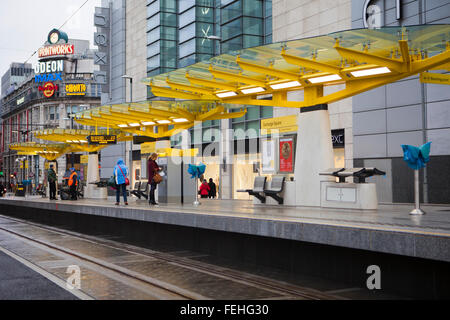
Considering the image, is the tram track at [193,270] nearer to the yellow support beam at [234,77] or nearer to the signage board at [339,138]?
the yellow support beam at [234,77]

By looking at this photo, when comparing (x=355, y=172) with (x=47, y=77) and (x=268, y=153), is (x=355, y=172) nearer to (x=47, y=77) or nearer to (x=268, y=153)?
(x=268, y=153)

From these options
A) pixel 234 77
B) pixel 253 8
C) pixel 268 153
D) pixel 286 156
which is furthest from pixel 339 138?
pixel 234 77

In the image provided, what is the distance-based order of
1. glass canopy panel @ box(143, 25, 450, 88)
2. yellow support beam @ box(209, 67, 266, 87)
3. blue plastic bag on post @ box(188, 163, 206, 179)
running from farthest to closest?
blue plastic bag on post @ box(188, 163, 206, 179) < yellow support beam @ box(209, 67, 266, 87) < glass canopy panel @ box(143, 25, 450, 88)

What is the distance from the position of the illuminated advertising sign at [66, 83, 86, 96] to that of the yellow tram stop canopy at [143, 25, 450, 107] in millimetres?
71878

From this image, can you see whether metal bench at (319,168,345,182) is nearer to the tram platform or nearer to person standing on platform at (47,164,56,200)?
the tram platform

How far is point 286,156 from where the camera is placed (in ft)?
68.8

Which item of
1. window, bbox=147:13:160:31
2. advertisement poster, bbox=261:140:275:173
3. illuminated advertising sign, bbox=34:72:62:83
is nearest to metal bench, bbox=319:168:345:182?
advertisement poster, bbox=261:140:275:173

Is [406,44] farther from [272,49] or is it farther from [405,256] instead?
[405,256]

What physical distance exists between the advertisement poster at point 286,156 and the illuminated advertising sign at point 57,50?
78621mm

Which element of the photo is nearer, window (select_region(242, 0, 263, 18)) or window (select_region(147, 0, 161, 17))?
window (select_region(242, 0, 263, 18))

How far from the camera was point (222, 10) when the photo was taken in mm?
33562

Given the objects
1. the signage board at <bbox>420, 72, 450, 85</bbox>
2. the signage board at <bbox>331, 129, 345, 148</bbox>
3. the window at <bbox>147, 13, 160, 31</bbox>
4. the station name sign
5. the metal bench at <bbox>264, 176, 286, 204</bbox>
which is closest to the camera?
the signage board at <bbox>420, 72, 450, 85</bbox>

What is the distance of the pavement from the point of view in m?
8.04
